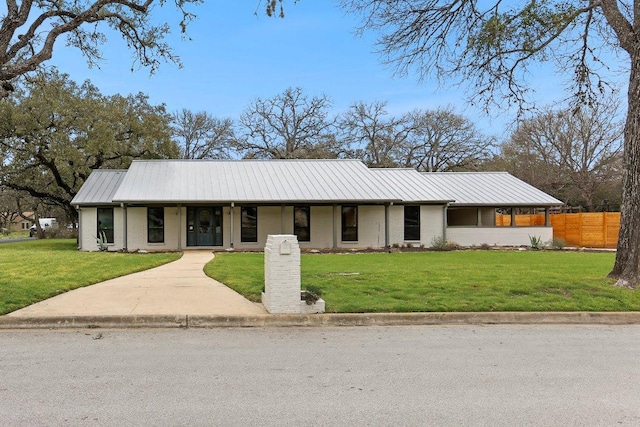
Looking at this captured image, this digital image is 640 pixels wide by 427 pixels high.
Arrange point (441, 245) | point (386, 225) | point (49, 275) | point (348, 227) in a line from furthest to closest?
1. point (348, 227)
2. point (441, 245)
3. point (386, 225)
4. point (49, 275)

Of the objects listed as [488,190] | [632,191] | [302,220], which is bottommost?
[302,220]

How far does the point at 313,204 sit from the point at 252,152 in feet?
85.4

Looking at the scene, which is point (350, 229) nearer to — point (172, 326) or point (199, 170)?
point (199, 170)

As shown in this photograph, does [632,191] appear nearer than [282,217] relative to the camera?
Yes

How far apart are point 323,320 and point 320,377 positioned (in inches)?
105

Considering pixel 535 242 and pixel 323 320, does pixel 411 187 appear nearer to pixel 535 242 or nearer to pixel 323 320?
pixel 535 242

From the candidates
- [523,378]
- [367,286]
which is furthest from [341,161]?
[523,378]

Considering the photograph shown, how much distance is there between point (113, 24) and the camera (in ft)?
45.8

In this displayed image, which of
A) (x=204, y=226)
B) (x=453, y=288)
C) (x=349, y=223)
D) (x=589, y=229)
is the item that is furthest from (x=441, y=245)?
(x=453, y=288)

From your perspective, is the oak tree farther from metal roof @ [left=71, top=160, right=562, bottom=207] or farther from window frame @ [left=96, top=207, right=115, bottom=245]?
window frame @ [left=96, top=207, right=115, bottom=245]

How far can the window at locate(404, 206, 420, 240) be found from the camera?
78.1 feet

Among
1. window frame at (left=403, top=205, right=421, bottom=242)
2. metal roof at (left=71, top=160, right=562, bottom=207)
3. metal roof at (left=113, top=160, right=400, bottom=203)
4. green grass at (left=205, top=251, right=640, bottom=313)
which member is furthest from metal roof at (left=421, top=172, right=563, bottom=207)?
green grass at (left=205, top=251, right=640, bottom=313)

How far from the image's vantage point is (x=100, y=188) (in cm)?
2350

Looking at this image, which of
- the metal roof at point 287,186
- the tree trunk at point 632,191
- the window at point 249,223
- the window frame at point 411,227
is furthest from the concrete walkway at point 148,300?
the window frame at point 411,227
